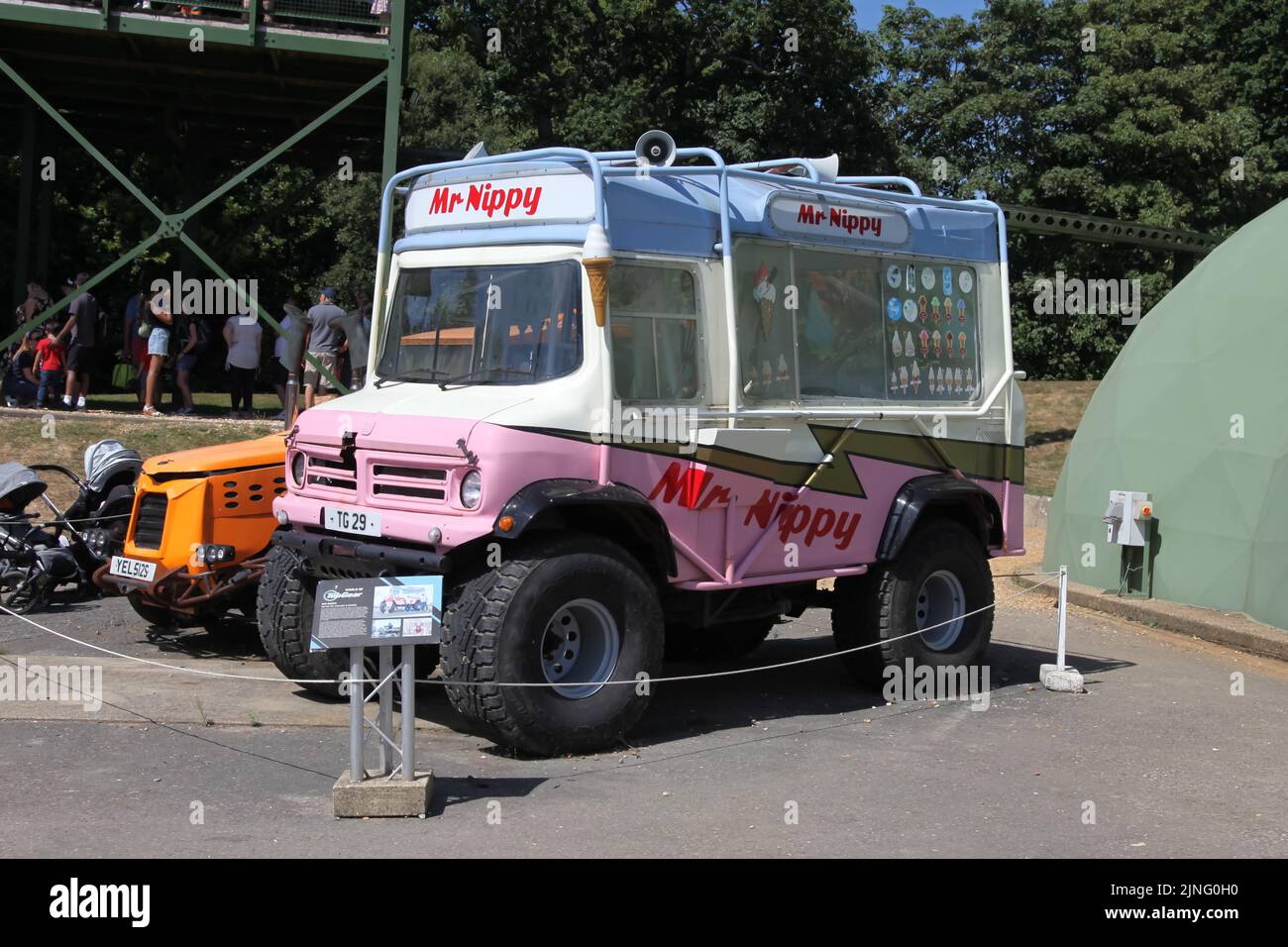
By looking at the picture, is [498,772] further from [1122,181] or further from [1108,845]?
[1122,181]

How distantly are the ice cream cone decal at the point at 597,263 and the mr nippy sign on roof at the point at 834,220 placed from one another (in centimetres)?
145

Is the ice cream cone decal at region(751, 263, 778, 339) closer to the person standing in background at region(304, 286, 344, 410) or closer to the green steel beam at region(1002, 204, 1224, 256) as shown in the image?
the person standing in background at region(304, 286, 344, 410)

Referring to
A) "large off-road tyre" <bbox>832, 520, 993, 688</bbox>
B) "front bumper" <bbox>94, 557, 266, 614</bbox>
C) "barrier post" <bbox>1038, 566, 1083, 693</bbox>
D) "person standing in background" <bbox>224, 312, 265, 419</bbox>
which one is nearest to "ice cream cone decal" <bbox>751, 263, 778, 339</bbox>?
"large off-road tyre" <bbox>832, 520, 993, 688</bbox>

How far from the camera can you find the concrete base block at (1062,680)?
388 inches

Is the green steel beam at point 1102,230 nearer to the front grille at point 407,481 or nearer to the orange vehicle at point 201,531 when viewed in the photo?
the orange vehicle at point 201,531

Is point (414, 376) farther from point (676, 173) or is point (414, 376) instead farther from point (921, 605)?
point (921, 605)

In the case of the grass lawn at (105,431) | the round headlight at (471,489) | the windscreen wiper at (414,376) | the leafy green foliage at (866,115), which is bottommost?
the round headlight at (471,489)

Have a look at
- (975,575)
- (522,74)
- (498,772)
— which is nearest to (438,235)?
(498,772)

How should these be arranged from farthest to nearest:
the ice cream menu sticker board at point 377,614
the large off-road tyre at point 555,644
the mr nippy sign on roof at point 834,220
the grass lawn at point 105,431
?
the grass lawn at point 105,431 < the mr nippy sign on roof at point 834,220 < the large off-road tyre at point 555,644 < the ice cream menu sticker board at point 377,614

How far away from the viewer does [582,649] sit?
307 inches

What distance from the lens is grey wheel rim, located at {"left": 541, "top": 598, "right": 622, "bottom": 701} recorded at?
25.2 ft

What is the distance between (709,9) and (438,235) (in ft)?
81.6

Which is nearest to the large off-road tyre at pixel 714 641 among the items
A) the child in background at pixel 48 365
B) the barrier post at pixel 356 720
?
the barrier post at pixel 356 720

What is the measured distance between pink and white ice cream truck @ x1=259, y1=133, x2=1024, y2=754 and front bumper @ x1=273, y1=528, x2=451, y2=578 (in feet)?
0.05
